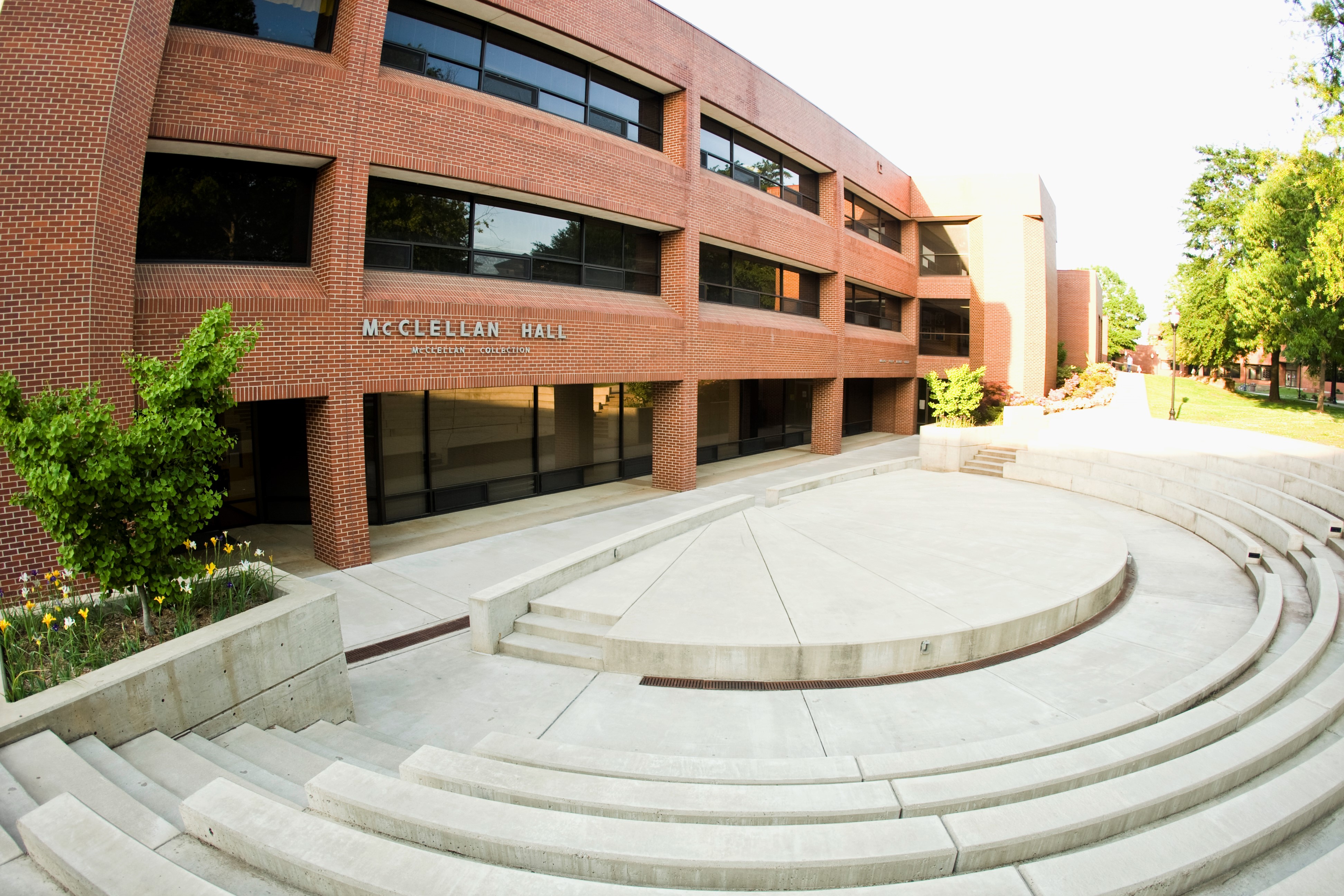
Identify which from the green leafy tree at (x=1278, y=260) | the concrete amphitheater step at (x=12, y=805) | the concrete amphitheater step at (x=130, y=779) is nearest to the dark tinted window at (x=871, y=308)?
the green leafy tree at (x=1278, y=260)

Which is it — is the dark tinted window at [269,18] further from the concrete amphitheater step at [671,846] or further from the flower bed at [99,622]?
the concrete amphitheater step at [671,846]

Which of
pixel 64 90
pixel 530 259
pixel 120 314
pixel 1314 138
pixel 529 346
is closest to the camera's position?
pixel 64 90

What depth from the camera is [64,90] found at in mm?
8453

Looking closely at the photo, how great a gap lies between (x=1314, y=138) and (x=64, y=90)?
2931cm

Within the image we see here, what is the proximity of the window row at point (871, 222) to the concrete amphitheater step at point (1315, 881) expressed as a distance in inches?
1008

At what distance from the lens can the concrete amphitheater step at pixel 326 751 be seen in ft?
18.0

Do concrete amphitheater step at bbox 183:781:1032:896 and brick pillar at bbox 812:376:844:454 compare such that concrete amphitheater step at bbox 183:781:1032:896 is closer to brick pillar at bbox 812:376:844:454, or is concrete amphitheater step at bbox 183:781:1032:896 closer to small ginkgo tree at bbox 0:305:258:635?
small ginkgo tree at bbox 0:305:258:635

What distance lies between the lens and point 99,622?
5.86m

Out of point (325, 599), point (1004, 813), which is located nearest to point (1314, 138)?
point (1004, 813)

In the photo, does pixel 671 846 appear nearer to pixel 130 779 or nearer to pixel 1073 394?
pixel 130 779

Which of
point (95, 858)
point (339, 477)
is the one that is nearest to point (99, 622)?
point (95, 858)

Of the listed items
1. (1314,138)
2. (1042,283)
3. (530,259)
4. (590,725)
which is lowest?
(590,725)

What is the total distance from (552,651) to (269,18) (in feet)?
35.9

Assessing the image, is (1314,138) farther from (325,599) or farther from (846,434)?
(325,599)
